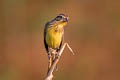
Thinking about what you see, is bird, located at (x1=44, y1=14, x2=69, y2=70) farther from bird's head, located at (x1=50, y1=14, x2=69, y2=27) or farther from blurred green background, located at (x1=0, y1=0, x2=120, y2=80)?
blurred green background, located at (x1=0, y1=0, x2=120, y2=80)

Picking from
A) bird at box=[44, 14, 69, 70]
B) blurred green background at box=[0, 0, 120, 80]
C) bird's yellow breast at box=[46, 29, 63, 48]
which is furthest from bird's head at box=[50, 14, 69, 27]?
blurred green background at box=[0, 0, 120, 80]

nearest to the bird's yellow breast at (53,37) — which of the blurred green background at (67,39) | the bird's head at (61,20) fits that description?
the bird's head at (61,20)

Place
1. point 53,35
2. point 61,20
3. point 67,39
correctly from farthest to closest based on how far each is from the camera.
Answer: point 67,39 < point 53,35 < point 61,20

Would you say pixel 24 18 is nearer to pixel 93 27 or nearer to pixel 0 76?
pixel 93 27

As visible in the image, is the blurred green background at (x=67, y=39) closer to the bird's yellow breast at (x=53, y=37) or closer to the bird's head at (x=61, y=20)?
the bird's yellow breast at (x=53, y=37)

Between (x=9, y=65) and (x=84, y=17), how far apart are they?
128cm

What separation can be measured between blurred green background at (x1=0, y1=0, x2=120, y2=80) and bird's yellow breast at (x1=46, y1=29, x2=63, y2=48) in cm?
252

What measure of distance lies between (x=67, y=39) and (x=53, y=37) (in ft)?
11.9

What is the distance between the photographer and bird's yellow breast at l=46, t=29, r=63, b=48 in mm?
4018

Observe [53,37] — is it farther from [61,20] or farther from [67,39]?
[67,39]

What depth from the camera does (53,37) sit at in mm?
4051

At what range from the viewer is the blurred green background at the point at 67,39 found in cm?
712

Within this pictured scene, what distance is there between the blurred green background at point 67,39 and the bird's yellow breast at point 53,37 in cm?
252

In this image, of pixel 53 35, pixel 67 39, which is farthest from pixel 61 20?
pixel 67 39
